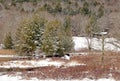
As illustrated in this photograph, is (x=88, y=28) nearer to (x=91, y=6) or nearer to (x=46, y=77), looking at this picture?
(x=91, y=6)

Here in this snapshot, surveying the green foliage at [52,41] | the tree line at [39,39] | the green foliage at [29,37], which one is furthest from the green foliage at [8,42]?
the green foliage at [52,41]

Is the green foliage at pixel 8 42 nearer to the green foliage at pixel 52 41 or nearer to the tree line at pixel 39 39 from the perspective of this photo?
the tree line at pixel 39 39

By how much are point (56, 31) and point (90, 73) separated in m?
26.4

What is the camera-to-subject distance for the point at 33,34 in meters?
50.4

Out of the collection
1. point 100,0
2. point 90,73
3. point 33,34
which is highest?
point 90,73

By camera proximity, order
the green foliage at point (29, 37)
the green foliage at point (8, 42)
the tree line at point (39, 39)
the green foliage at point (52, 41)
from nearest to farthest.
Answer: the green foliage at point (52, 41) < the tree line at point (39, 39) < the green foliage at point (29, 37) < the green foliage at point (8, 42)

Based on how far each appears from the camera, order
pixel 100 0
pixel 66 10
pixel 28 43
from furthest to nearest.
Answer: pixel 100 0
pixel 66 10
pixel 28 43

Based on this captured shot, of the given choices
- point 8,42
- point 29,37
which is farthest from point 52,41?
point 8,42

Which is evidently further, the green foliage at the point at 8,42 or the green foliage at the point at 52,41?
the green foliage at the point at 8,42

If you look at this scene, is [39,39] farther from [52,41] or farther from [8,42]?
[8,42]

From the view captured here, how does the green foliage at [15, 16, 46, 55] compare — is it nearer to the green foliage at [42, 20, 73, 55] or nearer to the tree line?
the tree line

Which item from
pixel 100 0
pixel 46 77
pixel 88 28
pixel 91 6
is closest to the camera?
pixel 46 77

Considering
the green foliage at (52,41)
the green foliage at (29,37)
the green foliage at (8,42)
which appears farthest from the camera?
the green foliage at (8,42)

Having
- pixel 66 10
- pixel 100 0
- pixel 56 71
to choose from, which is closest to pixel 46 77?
pixel 56 71
